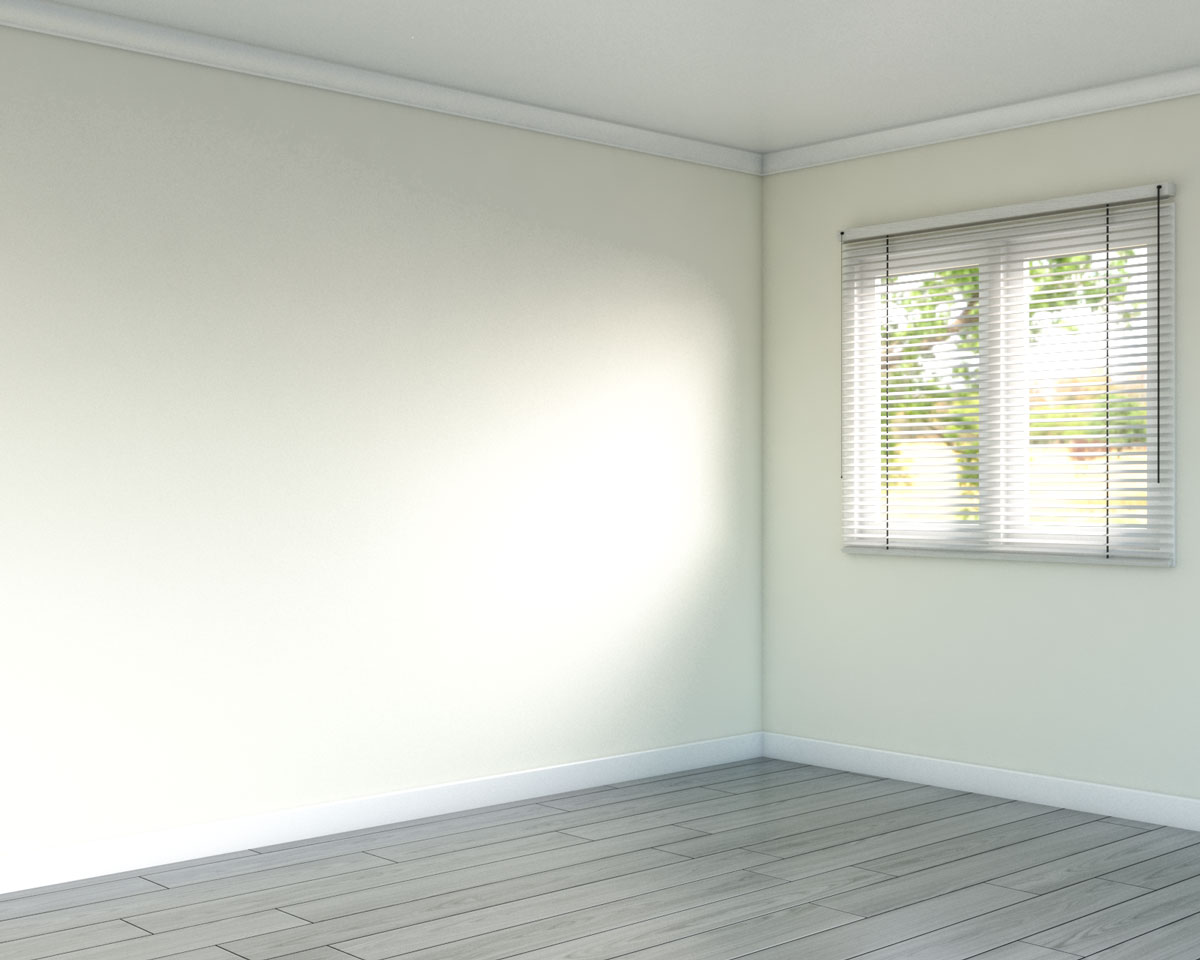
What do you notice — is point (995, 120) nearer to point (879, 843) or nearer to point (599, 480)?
point (599, 480)

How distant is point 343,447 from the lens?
4691 millimetres

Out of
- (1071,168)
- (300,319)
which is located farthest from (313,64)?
(1071,168)

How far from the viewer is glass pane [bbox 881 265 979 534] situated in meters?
5.36

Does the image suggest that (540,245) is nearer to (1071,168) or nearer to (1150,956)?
(1071,168)

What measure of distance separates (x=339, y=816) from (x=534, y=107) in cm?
272

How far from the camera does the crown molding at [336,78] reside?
4059 mm

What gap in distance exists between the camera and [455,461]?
16.4ft

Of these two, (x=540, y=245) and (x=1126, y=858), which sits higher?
(x=540, y=245)

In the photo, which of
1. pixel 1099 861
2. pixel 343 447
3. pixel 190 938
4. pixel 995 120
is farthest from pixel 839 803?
pixel 995 120

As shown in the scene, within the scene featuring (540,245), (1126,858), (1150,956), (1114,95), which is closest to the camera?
(1150,956)

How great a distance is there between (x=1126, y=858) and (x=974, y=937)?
3.40 ft

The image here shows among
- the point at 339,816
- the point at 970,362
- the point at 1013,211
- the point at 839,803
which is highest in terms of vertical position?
the point at 1013,211

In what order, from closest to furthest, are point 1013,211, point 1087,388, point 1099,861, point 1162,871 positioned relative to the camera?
point 1162,871 → point 1099,861 → point 1087,388 → point 1013,211

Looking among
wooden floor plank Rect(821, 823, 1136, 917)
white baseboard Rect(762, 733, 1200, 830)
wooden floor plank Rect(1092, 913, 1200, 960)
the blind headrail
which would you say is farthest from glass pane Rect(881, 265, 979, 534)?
wooden floor plank Rect(1092, 913, 1200, 960)
